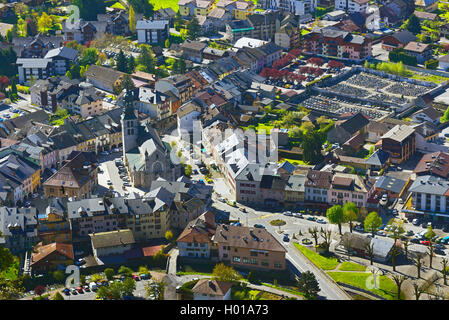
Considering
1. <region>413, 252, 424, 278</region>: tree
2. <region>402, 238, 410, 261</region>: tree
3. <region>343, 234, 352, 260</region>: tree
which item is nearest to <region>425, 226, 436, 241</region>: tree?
<region>402, 238, 410, 261</region>: tree

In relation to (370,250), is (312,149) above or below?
above

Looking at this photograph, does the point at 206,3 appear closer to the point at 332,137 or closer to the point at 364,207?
the point at 332,137

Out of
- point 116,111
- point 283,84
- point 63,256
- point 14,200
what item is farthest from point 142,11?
point 63,256

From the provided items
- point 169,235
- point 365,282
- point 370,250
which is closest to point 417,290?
point 365,282

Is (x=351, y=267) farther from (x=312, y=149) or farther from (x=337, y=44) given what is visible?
(x=337, y=44)

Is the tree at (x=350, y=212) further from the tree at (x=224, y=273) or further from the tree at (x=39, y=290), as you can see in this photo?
the tree at (x=39, y=290)

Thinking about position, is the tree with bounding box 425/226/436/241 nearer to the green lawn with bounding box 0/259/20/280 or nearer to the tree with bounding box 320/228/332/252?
the tree with bounding box 320/228/332/252
